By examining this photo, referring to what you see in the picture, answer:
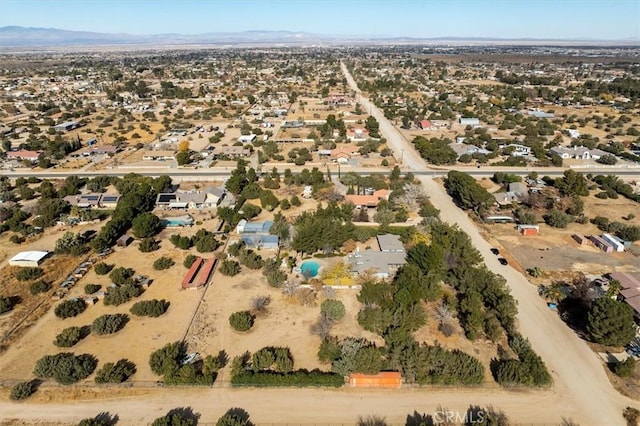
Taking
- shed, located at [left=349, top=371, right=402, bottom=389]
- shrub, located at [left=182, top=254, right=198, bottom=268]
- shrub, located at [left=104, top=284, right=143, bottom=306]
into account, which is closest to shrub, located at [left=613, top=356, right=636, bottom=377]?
shed, located at [left=349, top=371, right=402, bottom=389]

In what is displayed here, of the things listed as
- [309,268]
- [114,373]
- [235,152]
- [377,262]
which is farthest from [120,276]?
[235,152]

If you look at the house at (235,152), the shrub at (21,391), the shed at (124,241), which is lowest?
the shrub at (21,391)

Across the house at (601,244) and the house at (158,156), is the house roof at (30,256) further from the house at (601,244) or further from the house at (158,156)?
the house at (601,244)

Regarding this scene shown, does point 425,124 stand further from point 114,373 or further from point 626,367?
point 114,373

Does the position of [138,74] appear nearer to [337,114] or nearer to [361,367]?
[337,114]

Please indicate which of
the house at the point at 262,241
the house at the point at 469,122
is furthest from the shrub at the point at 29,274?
the house at the point at 469,122

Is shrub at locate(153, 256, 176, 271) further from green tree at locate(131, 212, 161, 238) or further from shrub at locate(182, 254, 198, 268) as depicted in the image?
green tree at locate(131, 212, 161, 238)
